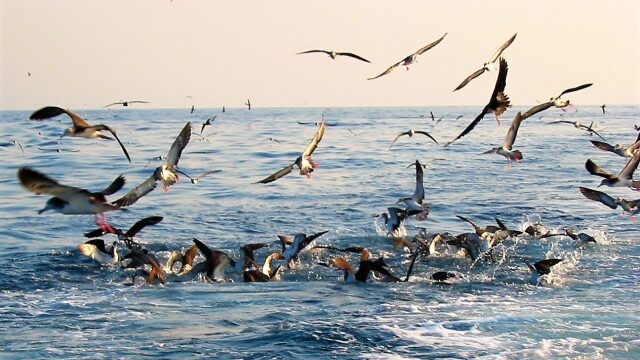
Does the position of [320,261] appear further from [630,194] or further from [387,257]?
[630,194]

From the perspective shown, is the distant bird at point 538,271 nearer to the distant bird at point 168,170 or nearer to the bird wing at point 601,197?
the bird wing at point 601,197

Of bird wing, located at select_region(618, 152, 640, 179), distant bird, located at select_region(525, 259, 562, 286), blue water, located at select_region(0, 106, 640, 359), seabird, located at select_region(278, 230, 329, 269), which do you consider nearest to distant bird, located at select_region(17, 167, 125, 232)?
blue water, located at select_region(0, 106, 640, 359)

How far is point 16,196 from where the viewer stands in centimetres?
2584

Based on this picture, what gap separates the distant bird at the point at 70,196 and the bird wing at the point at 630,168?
911 cm

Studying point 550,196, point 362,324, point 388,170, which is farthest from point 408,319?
point 388,170

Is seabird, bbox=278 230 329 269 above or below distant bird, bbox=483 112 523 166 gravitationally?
below

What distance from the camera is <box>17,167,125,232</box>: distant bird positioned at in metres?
9.32

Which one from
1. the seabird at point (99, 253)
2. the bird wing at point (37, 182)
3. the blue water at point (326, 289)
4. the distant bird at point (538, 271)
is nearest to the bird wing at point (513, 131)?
the blue water at point (326, 289)

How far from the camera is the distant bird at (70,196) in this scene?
9.32 m

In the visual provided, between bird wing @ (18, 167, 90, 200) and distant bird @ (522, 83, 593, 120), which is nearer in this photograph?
bird wing @ (18, 167, 90, 200)

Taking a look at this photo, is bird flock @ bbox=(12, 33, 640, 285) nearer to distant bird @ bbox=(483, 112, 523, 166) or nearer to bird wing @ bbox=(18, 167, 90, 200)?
distant bird @ bbox=(483, 112, 523, 166)

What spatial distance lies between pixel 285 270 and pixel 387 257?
7.90 feet

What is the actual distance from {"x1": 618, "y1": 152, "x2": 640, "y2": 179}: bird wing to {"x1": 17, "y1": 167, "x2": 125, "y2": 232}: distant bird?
9.11m

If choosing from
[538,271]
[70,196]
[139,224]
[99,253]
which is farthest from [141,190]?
[538,271]
